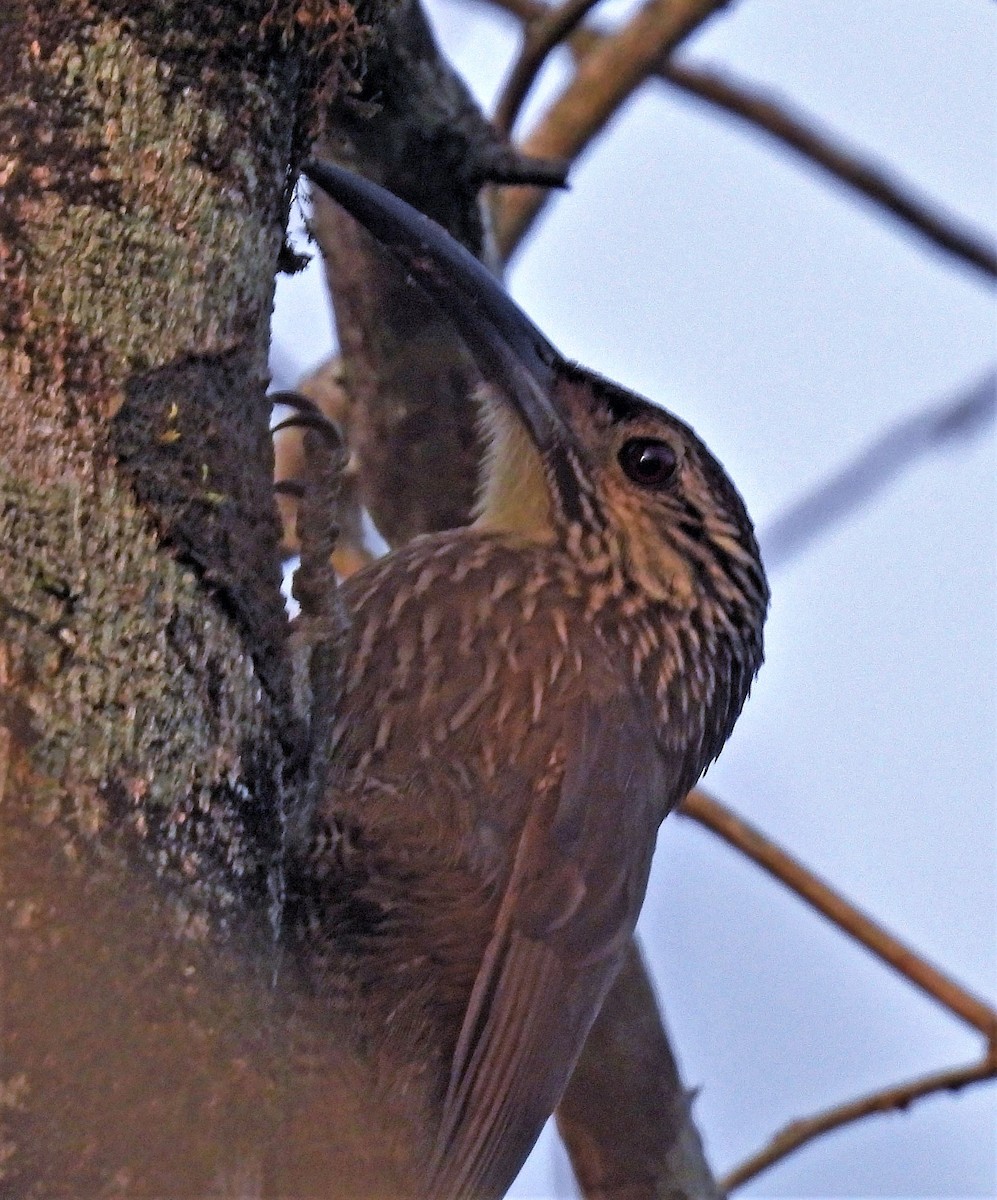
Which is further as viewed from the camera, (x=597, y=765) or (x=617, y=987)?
(x=617, y=987)

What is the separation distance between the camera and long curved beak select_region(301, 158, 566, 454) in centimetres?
293

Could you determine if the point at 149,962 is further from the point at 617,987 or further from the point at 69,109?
the point at 617,987

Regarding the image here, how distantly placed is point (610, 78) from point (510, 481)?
1.92 m

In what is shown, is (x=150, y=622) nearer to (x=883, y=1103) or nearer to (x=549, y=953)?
(x=549, y=953)

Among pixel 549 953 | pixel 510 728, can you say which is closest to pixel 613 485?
pixel 510 728

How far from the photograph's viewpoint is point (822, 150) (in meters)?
→ 5.38

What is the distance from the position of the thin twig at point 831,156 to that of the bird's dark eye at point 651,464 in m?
2.47

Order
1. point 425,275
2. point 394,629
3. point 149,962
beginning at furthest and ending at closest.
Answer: point 425,275 < point 394,629 < point 149,962

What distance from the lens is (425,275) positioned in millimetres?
3049

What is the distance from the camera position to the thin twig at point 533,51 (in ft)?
12.2

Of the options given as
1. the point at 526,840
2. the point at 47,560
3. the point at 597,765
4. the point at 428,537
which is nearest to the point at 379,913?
the point at 526,840

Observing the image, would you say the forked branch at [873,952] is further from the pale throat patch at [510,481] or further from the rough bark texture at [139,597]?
the rough bark texture at [139,597]

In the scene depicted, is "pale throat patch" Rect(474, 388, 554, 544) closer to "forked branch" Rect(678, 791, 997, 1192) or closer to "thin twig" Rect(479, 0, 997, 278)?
"forked branch" Rect(678, 791, 997, 1192)

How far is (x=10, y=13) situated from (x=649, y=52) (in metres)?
3.09
